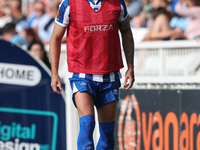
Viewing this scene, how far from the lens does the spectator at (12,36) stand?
11242 mm

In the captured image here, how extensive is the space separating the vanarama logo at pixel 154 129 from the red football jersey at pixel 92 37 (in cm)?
150

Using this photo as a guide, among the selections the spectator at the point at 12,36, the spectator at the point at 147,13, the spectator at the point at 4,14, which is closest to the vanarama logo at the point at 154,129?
the spectator at the point at 147,13

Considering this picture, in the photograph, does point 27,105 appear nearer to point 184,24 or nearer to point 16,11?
point 184,24

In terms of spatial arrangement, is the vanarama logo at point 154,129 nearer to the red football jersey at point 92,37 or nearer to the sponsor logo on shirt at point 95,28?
the red football jersey at point 92,37

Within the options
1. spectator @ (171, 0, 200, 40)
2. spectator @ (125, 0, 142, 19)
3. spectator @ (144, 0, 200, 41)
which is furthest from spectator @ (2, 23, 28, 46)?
spectator @ (171, 0, 200, 40)

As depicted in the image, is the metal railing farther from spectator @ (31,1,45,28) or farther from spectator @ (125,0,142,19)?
spectator @ (31,1,45,28)

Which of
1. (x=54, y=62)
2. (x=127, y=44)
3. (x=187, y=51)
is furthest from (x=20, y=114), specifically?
(x=187, y=51)

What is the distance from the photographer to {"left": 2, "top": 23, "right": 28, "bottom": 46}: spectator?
11242 millimetres

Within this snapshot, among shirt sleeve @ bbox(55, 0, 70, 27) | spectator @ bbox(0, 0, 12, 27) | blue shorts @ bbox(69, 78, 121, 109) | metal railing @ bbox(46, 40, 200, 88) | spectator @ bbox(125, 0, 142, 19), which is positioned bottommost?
blue shorts @ bbox(69, 78, 121, 109)

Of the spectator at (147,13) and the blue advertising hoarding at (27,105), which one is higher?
the spectator at (147,13)

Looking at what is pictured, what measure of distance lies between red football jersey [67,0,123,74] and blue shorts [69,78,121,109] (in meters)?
0.10

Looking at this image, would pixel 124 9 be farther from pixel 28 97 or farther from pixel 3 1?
pixel 3 1

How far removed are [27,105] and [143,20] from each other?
584 centimetres

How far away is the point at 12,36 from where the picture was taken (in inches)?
451
